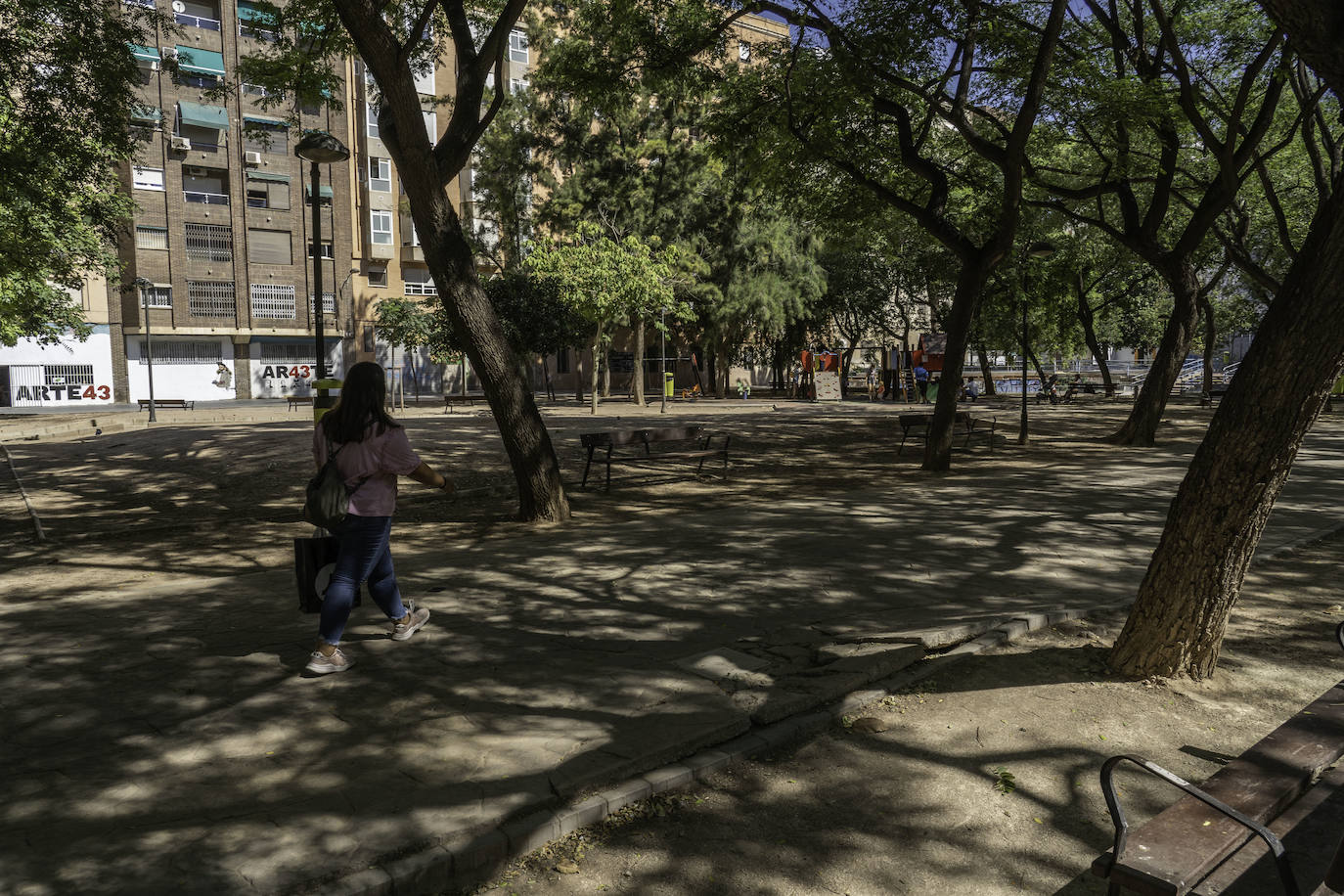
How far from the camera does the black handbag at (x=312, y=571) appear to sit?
464 centimetres

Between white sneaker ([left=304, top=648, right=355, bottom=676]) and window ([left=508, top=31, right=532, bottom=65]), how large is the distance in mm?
48384

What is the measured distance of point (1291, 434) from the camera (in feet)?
12.6

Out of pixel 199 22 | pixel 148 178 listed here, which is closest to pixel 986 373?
pixel 148 178

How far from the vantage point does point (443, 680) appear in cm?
451

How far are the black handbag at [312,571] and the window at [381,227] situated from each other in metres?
45.3

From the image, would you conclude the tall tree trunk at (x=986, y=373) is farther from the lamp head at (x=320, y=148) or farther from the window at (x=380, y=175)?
the lamp head at (x=320, y=148)

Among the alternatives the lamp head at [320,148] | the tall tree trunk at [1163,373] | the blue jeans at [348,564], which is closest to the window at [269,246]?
the lamp head at [320,148]

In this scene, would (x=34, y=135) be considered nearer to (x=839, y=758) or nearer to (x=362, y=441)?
(x=362, y=441)

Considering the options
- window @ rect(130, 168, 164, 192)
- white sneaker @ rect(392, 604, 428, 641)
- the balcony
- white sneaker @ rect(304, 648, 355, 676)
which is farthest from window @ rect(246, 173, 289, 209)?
white sneaker @ rect(304, 648, 355, 676)

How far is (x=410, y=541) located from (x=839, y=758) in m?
5.93

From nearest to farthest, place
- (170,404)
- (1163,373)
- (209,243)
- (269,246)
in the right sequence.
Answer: (1163,373) < (170,404) < (209,243) < (269,246)

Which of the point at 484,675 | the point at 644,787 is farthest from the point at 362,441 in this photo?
the point at 644,787

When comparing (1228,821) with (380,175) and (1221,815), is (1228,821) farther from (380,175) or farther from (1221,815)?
(380,175)

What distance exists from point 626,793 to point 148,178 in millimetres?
46907
